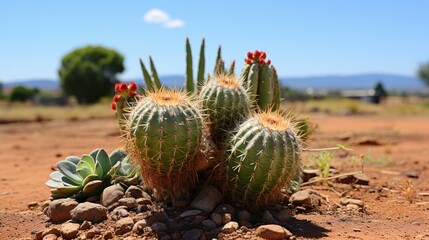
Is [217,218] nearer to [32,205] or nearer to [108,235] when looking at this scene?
[108,235]

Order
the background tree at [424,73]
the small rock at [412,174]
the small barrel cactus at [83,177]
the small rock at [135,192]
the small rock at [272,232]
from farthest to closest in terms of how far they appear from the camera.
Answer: the background tree at [424,73]
the small rock at [412,174]
the small barrel cactus at [83,177]
the small rock at [135,192]
the small rock at [272,232]

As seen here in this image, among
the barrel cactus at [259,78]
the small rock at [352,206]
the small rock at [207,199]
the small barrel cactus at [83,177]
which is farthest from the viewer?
the barrel cactus at [259,78]

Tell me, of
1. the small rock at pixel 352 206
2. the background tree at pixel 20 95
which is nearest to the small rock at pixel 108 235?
the small rock at pixel 352 206

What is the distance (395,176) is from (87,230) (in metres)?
4.47

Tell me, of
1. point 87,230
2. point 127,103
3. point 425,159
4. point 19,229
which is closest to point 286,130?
point 127,103

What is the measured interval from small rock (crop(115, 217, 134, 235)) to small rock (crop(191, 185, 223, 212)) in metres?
0.55

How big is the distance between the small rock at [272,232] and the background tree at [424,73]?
278 feet

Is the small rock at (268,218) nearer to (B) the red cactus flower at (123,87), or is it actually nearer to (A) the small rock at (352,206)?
(A) the small rock at (352,206)

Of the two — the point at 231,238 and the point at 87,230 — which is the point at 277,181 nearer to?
the point at 231,238

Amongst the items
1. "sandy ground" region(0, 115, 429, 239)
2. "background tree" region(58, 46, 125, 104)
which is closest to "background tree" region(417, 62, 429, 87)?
"background tree" region(58, 46, 125, 104)

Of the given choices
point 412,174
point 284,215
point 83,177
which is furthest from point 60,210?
point 412,174

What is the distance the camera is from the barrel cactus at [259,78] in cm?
516

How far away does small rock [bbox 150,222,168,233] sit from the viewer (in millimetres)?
4004

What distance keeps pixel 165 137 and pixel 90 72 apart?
42.5 metres
